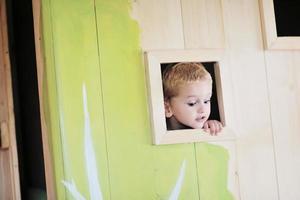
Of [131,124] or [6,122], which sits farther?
[6,122]

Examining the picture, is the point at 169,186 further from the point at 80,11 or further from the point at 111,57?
the point at 80,11

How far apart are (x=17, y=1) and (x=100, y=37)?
22.8 inches

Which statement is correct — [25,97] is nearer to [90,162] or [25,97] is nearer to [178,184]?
[90,162]

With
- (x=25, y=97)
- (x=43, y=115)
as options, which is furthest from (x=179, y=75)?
(x=25, y=97)

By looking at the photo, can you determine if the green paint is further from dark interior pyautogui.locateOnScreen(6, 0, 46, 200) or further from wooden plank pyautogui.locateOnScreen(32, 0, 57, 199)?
dark interior pyautogui.locateOnScreen(6, 0, 46, 200)

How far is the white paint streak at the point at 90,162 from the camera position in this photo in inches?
A: 39.4

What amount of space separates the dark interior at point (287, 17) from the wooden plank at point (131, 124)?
1.30ft

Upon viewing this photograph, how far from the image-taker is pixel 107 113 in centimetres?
103

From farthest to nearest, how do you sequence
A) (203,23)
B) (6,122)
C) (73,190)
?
(6,122)
(203,23)
(73,190)

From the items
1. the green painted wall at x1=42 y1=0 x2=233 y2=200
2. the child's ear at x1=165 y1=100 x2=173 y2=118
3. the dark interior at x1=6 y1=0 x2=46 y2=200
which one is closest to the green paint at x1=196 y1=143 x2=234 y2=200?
the green painted wall at x1=42 y1=0 x2=233 y2=200

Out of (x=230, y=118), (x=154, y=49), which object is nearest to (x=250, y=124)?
(x=230, y=118)

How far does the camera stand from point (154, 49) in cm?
107

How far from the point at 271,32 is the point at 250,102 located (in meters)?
0.24

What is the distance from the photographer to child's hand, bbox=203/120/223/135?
1.08 meters
